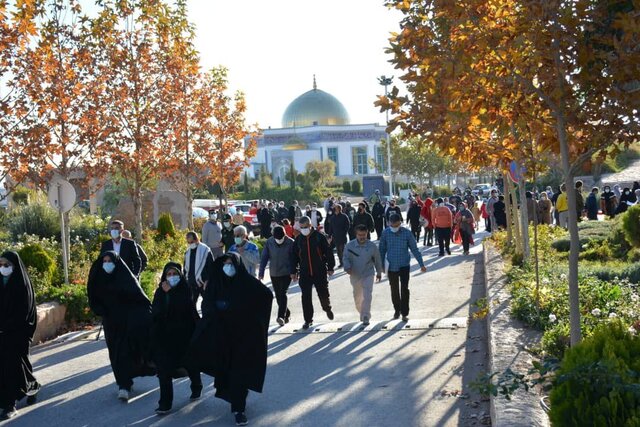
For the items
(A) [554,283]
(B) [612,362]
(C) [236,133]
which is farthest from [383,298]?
(C) [236,133]

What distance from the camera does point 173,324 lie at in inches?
341

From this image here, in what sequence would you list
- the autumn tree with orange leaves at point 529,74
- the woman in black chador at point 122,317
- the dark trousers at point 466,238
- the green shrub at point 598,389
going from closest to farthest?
1. the green shrub at point 598,389
2. the autumn tree with orange leaves at point 529,74
3. the woman in black chador at point 122,317
4. the dark trousers at point 466,238

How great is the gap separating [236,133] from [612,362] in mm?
26514

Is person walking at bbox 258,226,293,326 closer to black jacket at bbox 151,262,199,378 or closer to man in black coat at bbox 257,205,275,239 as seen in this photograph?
black jacket at bbox 151,262,199,378

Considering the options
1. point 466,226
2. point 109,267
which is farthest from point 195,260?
point 466,226

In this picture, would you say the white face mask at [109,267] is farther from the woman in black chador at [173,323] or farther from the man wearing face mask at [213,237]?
the man wearing face mask at [213,237]

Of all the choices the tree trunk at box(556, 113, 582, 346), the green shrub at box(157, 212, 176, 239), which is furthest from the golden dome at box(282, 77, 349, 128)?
the tree trunk at box(556, 113, 582, 346)

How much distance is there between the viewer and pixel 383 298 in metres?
15.8

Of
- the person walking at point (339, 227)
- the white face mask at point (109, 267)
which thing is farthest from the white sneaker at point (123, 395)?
the person walking at point (339, 227)

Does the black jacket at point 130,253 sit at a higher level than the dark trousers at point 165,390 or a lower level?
higher

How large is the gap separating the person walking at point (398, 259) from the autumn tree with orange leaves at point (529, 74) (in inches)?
213

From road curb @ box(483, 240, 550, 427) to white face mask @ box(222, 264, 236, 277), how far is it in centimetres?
247

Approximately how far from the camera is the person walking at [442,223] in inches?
901

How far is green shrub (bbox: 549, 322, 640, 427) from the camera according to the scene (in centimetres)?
439
